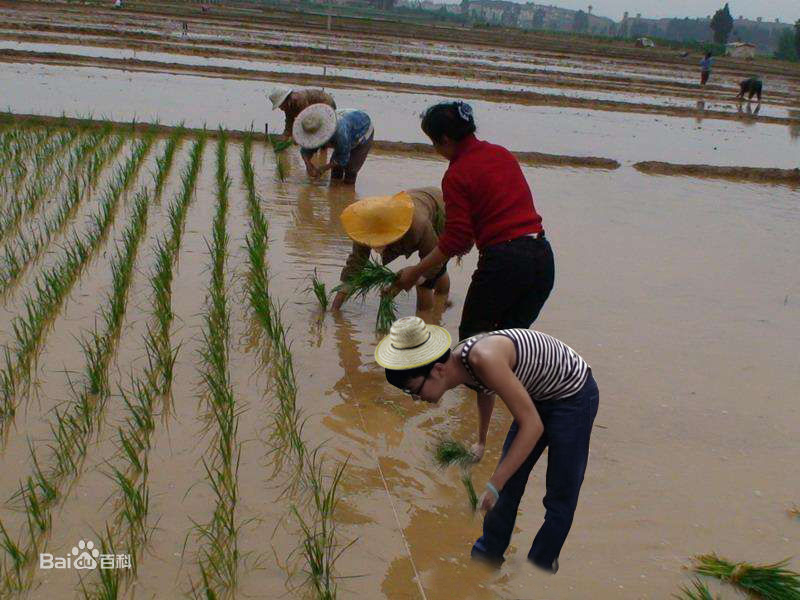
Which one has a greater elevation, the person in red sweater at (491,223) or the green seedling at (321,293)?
the person in red sweater at (491,223)

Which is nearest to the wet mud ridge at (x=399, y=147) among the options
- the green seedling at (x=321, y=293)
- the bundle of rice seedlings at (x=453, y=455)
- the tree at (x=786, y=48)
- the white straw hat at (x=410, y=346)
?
the green seedling at (x=321, y=293)

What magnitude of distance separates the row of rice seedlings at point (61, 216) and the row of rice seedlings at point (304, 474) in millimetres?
1222

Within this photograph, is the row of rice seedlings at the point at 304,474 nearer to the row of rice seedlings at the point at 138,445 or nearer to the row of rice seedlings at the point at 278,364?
the row of rice seedlings at the point at 278,364

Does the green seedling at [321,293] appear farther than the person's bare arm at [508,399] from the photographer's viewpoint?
Yes

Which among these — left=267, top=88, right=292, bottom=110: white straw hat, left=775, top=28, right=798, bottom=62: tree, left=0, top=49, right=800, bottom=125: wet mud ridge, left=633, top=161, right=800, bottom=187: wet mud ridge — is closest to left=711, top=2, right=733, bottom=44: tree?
left=775, top=28, right=798, bottom=62: tree

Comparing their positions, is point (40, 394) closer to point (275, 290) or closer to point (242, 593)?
point (242, 593)

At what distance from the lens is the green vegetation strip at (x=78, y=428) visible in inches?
91.7

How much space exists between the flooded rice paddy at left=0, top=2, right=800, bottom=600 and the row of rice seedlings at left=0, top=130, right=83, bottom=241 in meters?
0.04

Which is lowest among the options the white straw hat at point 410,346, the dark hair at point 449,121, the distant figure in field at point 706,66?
the white straw hat at point 410,346

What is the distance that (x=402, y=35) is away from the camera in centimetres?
3422

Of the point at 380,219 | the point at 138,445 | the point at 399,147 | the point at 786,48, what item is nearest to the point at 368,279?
the point at 380,219

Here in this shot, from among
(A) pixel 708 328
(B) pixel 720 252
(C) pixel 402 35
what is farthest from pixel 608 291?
(C) pixel 402 35

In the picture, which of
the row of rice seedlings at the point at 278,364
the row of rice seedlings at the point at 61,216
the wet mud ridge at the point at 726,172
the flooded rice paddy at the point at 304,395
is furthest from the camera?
the wet mud ridge at the point at 726,172

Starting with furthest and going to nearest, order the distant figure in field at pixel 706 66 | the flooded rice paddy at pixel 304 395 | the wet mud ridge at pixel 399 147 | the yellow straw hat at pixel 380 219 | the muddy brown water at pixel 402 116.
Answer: the distant figure in field at pixel 706 66
the muddy brown water at pixel 402 116
the wet mud ridge at pixel 399 147
the yellow straw hat at pixel 380 219
the flooded rice paddy at pixel 304 395
